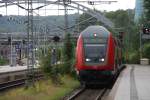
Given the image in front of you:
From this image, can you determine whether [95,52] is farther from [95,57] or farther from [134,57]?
[134,57]

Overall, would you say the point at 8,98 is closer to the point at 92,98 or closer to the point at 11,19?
the point at 92,98

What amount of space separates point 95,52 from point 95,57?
39 centimetres

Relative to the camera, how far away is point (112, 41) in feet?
104

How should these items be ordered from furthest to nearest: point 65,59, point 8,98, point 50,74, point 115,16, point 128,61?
point 115,16 < point 128,61 < point 65,59 < point 50,74 < point 8,98

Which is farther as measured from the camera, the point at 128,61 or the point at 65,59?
the point at 128,61


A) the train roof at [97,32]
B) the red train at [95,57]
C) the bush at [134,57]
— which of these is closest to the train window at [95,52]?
the red train at [95,57]

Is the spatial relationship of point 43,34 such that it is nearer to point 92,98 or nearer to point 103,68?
point 103,68

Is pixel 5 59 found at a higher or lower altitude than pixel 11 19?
lower

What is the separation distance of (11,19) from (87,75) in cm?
2722

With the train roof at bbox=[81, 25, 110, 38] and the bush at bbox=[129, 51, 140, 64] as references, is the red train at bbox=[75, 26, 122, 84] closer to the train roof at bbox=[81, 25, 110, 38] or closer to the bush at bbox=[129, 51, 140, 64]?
the train roof at bbox=[81, 25, 110, 38]

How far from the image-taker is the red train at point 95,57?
98.7 feet

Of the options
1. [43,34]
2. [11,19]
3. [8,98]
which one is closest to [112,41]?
[8,98]

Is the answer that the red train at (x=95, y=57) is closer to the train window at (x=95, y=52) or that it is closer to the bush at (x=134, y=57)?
the train window at (x=95, y=52)

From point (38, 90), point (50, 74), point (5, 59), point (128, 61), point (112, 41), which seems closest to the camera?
point (38, 90)
